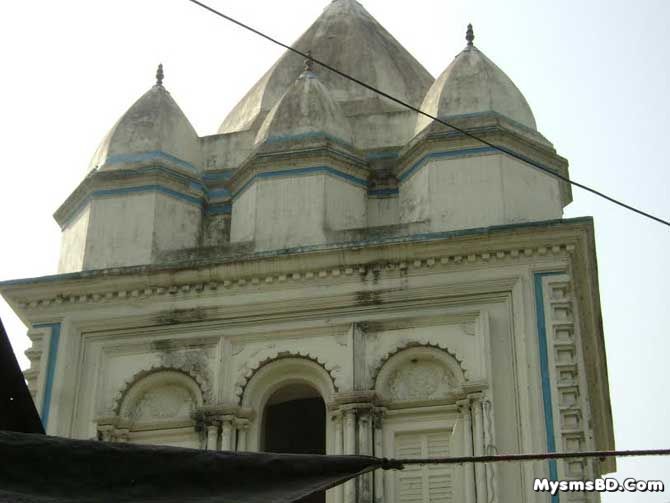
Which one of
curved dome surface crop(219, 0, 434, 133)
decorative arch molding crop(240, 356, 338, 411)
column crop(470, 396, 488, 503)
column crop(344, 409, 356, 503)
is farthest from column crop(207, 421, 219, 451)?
curved dome surface crop(219, 0, 434, 133)

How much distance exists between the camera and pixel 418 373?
1363cm

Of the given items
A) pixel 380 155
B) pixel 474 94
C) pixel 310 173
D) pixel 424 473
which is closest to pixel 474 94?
pixel 474 94

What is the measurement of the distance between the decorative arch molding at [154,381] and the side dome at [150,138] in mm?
2775

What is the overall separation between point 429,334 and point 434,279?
0.58 m

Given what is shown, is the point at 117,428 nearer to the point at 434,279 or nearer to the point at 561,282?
the point at 434,279

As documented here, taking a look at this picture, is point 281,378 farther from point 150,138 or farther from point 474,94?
point 474,94

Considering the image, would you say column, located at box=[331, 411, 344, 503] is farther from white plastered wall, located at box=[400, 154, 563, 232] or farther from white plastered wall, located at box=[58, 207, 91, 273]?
white plastered wall, located at box=[58, 207, 91, 273]

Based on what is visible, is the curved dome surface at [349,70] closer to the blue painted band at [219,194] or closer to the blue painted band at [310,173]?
the blue painted band at [219,194]

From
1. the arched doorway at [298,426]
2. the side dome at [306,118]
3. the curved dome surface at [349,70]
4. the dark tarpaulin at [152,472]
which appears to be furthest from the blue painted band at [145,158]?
the dark tarpaulin at [152,472]

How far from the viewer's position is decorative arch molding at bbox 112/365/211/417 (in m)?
14.0

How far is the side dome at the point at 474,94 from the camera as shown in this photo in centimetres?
1530

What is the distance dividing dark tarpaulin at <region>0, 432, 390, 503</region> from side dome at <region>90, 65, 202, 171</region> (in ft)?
36.3

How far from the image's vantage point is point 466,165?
48.6 ft

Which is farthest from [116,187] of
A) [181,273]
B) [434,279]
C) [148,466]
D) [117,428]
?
[148,466]
